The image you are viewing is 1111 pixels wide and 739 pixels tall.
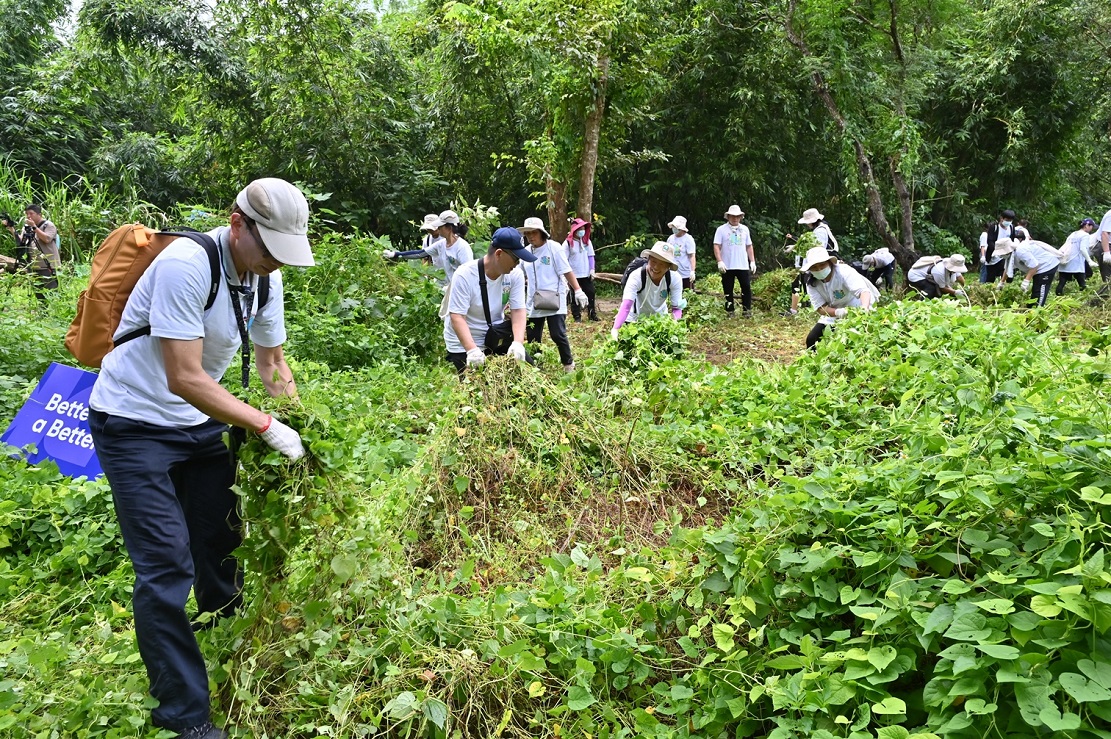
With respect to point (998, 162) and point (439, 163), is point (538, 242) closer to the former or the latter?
point (439, 163)

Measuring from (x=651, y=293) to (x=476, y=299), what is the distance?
76.2 inches

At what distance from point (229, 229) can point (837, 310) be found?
5.20 metres

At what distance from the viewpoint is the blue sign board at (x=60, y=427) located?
412 centimetres

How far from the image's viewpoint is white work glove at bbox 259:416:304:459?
2.26 metres

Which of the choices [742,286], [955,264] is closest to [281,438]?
[742,286]

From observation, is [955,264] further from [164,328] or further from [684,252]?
[164,328]

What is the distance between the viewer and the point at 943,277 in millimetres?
10500

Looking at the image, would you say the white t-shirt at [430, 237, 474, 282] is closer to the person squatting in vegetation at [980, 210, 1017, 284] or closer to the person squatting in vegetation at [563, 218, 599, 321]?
the person squatting in vegetation at [563, 218, 599, 321]

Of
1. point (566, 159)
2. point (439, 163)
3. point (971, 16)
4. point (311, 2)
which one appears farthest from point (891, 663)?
point (971, 16)

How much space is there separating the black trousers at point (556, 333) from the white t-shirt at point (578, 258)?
3895mm

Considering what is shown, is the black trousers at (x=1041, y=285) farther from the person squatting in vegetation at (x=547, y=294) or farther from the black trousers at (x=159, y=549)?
the black trousers at (x=159, y=549)

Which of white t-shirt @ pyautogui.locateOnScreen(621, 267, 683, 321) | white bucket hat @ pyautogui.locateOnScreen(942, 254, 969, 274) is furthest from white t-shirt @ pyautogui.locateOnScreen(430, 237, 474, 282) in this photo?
white bucket hat @ pyautogui.locateOnScreen(942, 254, 969, 274)

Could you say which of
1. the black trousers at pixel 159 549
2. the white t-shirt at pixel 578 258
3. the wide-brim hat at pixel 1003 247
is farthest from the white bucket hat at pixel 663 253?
the wide-brim hat at pixel 1003 247

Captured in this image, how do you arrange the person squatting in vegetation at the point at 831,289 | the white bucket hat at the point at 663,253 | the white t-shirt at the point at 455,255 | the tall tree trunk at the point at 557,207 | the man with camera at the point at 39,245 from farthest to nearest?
the tall tree trunk at the point at 557,207 → the man with camera at the point at 39,245 → the white t-shirt at the point at 455,255 → the person squatting in vegetation at the point at 831,289 → the white bucket hat at the point at 663,253
